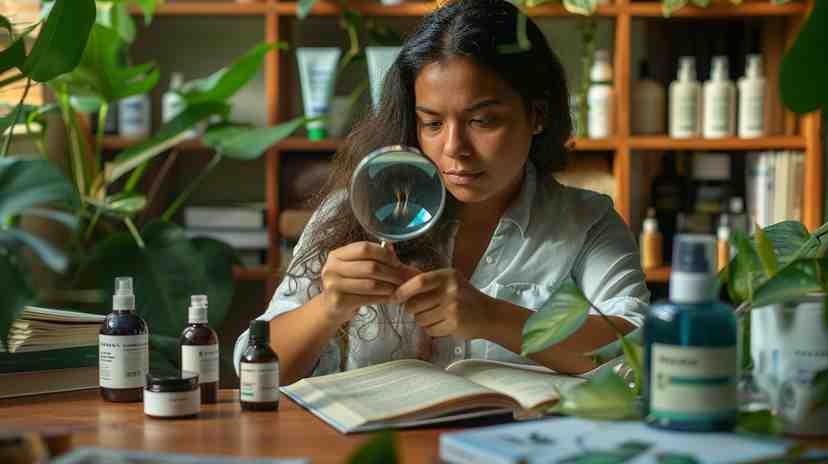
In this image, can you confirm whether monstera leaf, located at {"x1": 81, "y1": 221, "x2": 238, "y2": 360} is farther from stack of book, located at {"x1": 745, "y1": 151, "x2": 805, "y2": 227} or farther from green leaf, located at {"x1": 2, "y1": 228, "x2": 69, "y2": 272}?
green leaf, located at {"x1": 2, "y1": 228, "x2": 69, "y2": 272}

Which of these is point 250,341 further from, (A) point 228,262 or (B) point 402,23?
(B) point 402,23

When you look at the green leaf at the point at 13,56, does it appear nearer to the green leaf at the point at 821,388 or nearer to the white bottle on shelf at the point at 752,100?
the green leaf at the point at 821,388

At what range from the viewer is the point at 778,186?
9.20 ft

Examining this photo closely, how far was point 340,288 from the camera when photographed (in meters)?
1.29

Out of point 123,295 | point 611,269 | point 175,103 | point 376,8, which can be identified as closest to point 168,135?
point 175,103

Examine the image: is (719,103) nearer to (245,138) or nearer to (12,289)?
(245,138)

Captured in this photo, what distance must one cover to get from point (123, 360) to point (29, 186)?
36cm

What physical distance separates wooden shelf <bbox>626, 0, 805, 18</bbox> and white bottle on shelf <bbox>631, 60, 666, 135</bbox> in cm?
17

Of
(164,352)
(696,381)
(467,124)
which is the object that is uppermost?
(467,124)

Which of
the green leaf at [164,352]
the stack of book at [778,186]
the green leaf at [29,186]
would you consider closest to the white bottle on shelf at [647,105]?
the stack of book at [778,186]

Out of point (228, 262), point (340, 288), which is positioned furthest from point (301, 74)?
point (340, 288)

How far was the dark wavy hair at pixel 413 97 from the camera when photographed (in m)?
1.57

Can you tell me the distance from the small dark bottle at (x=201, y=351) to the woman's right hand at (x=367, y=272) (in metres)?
0.16

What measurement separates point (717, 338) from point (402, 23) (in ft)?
7.31
